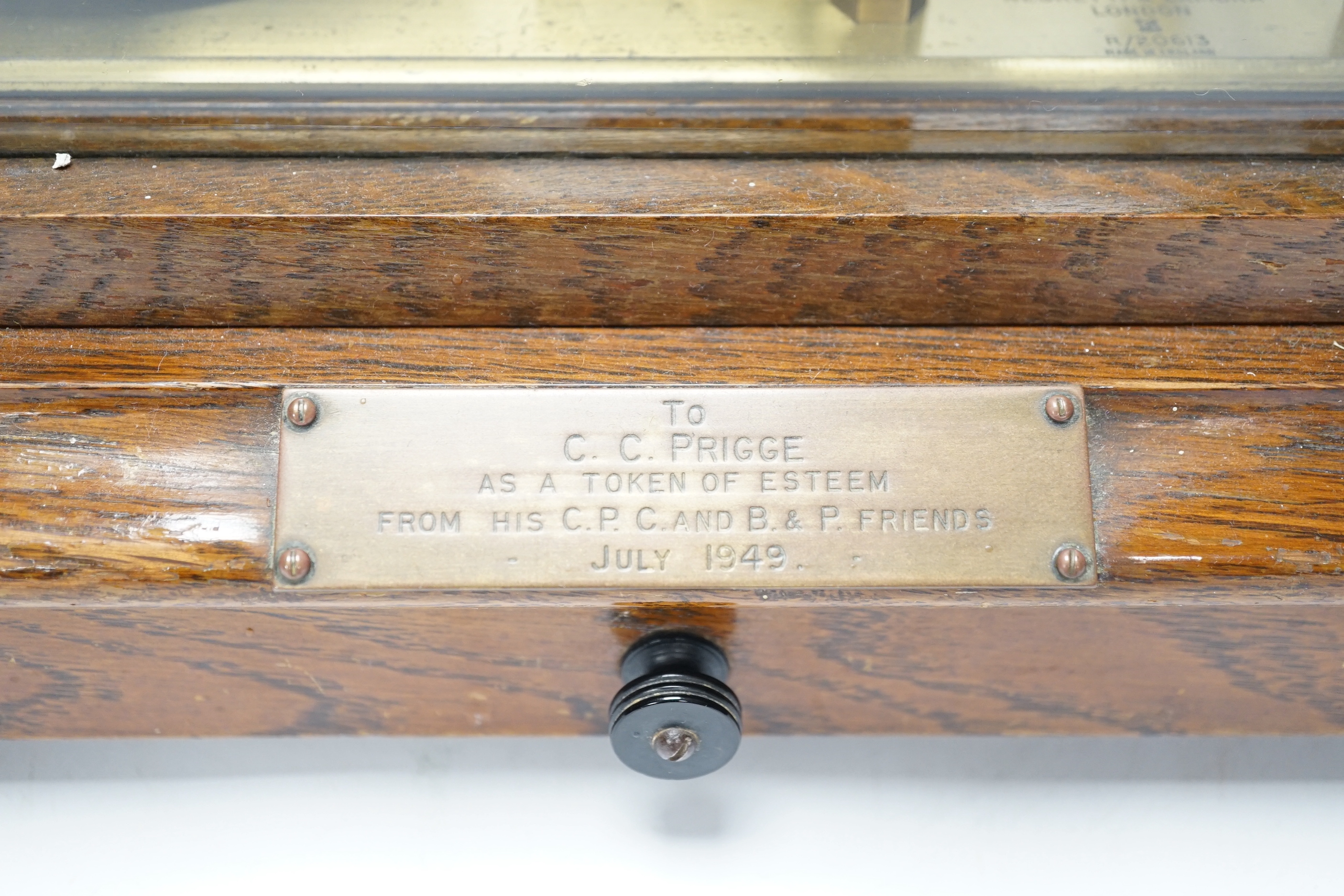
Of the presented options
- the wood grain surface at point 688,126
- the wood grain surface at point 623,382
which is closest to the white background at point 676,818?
the wood grain surface at point 623,382

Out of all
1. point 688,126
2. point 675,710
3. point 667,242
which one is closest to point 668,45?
point 688,126

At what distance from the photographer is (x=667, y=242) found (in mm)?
662

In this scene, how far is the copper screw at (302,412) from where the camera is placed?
62 cm

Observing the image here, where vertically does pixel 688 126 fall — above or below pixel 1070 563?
above

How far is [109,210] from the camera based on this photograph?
25.8 inches

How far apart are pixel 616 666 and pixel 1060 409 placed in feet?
1.05

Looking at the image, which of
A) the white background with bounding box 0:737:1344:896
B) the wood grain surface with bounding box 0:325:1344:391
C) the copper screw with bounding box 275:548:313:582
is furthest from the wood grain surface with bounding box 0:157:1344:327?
the white background with bounding box 0:737:1344:896

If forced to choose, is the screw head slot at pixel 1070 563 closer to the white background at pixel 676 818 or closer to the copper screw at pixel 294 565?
the white background at pixel 676 818

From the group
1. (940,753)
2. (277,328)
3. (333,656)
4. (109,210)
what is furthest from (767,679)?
(109,210)

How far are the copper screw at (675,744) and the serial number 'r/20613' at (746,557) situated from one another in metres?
Answer: 0.13

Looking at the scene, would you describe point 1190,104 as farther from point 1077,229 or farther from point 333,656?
point 333,656

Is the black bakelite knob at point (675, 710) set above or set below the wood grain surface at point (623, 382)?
below

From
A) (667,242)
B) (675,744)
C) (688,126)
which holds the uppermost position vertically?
(688,126)

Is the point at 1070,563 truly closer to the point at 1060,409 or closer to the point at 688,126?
the point at 1060,409
